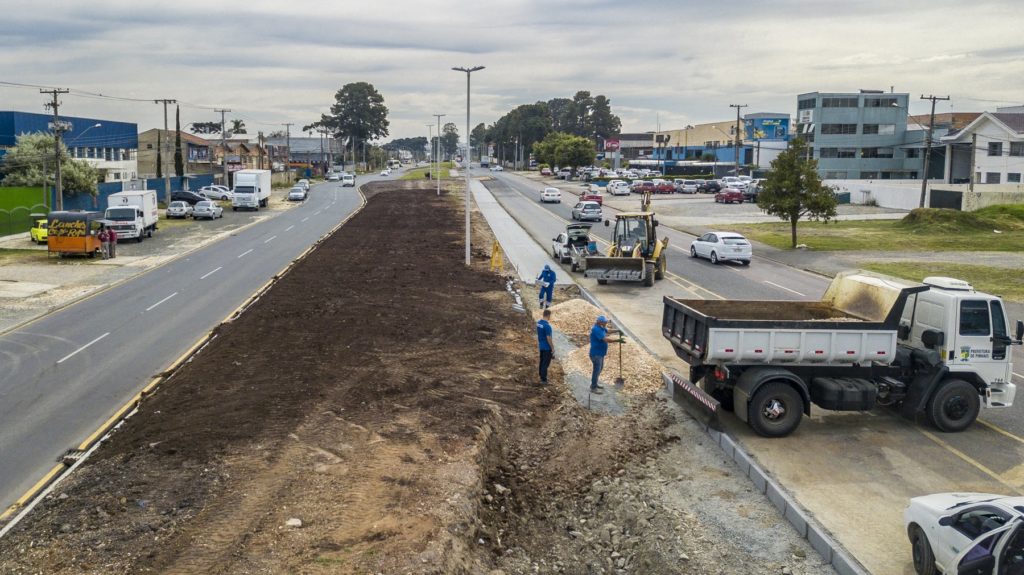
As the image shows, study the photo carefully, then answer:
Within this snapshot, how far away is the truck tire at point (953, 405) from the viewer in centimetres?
1497

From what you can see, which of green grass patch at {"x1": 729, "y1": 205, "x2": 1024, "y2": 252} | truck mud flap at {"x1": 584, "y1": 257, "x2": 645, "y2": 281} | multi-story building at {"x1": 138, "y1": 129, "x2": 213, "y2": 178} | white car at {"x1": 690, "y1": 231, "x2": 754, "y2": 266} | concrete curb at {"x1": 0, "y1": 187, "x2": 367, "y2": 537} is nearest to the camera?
concrete curb at {"x1": 0, "y1": 187, "x2": 367, "y2": 537}

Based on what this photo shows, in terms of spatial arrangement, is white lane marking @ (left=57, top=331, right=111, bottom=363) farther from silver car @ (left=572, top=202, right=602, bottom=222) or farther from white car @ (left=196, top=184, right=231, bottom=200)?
white car @ (left=196, top=184, right=231, bottom=200)

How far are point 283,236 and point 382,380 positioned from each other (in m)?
36.1

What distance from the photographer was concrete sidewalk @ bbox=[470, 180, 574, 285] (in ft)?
116

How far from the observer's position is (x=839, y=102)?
324ft

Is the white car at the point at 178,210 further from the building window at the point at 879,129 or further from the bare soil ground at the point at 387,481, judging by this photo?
the building window at the point at 879,129

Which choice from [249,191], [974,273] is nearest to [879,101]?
[249,191]

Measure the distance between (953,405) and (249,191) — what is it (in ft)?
210

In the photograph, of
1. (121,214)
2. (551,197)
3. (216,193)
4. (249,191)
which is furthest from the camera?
(216,193)

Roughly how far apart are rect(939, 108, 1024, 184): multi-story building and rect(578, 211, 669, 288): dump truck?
53.0 meters

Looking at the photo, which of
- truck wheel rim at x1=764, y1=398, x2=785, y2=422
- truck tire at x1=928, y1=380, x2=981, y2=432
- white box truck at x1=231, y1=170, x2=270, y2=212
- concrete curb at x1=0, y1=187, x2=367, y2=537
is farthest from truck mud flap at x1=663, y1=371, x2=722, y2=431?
white box truck at x1=231, y1=170, x2=270, y2=212

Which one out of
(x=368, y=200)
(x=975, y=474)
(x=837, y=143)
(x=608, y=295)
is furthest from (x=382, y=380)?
(x=837, y=143)

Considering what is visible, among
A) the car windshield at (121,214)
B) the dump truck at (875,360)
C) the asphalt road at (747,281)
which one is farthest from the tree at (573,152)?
the dump truck at (875,360)

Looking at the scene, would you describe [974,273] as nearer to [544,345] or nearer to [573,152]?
[544,345]
